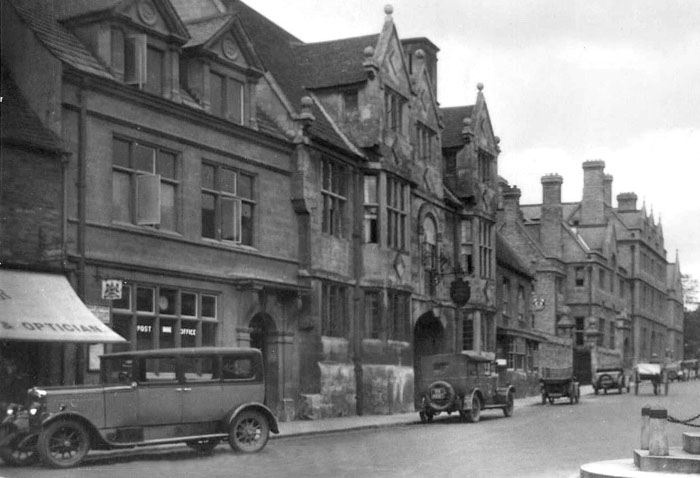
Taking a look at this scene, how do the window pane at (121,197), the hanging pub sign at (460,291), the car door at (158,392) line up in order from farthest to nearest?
1. the hanging pub sign at (460,291)
2. the window pane at (121,197)
3. the car door at (158,392)

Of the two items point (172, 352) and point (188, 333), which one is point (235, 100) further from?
point (172, 352)

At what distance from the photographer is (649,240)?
96188mm

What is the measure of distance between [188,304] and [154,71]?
5423 mm

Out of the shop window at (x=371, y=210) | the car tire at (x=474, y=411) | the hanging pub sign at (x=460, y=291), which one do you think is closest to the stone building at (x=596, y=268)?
the hanging pub sign at (x=460, y=291)

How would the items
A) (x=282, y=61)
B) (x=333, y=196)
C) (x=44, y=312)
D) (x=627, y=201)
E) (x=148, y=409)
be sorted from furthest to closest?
(x=627, y=201), (x=282, y=61), (x=333, y=196), (x=44, y=312), (x=148, y=409)

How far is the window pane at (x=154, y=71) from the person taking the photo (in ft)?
82.0

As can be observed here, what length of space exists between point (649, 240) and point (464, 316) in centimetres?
5803

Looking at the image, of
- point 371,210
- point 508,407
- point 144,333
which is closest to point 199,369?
point 144,333

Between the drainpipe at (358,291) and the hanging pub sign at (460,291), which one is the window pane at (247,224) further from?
the hanging pub sign at (460,291)

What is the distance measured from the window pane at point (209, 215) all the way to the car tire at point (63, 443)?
9.92 m

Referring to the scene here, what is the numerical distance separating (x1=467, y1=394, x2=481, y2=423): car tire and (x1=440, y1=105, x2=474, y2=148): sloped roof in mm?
14511

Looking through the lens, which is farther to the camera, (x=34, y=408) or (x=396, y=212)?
(x=396, y=212)

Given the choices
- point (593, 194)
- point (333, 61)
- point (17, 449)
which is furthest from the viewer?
point (593, 194)

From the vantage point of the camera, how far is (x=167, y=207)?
992 inches
